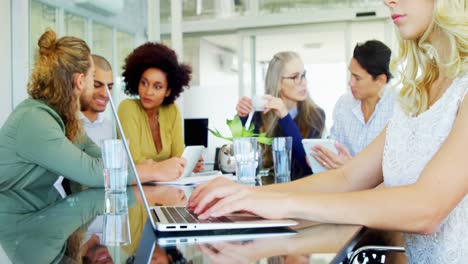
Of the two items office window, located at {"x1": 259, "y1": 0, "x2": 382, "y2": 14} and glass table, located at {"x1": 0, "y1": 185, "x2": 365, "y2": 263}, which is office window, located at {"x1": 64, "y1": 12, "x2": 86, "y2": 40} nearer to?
office window, located at {"x1": 259, "y1": 0, "x2": 382, "y2": 14}

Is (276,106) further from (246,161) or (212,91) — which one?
(212,91)

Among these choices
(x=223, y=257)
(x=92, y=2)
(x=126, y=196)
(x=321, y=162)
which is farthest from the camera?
(x=92, y=2)

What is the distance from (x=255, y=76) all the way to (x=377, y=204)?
6.69 metres

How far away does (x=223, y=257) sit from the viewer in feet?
2.44

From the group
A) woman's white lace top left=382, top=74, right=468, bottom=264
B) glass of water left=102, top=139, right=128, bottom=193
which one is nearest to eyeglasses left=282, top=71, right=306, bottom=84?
glass of water left=102, top=139, right=128, bottom=193

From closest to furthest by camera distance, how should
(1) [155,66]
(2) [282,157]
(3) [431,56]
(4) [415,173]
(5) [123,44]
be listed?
(4) [415,173]
(3) [431,56]
(2) [282,157]
(1) [155,66]
(5) [123,44]

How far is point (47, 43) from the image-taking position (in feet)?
7.97

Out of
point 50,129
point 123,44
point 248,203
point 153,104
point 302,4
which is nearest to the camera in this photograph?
point 248,203

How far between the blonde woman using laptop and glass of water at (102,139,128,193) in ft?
2.47

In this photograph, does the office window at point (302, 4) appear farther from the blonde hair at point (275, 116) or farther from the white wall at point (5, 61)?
the white wall at point (5, 61)

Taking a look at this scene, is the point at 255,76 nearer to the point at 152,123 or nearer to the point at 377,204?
the point at 152,123

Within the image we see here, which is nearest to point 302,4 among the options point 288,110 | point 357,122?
point 288,110

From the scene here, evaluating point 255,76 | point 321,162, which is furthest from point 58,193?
point 255,76

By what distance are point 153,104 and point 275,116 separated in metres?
0.76
